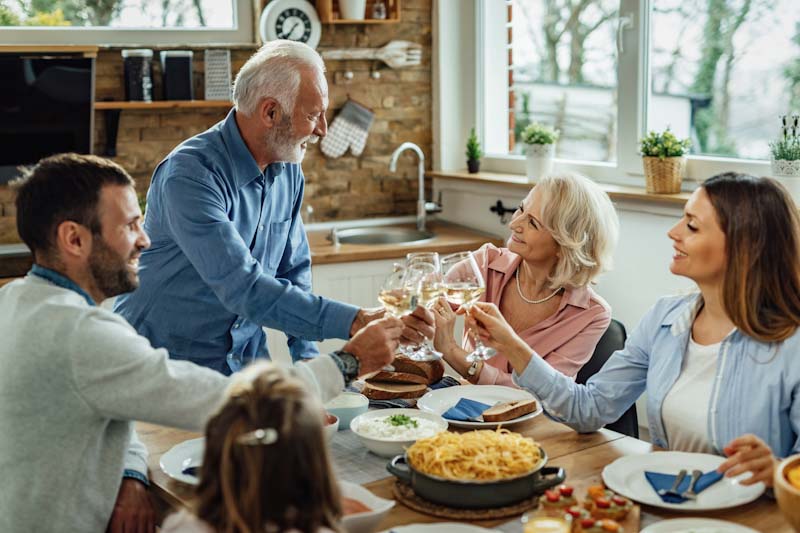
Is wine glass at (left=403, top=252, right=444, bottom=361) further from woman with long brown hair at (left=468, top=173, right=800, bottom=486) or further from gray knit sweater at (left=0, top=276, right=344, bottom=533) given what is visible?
gray knit sweater at (left=0, top=276, right=344, bottom=533)

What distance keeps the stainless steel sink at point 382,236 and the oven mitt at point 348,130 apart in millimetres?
393

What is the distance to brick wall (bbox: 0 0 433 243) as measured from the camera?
438 centimetres

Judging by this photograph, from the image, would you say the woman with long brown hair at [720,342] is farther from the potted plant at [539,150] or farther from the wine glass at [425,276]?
the potted plant at [539,150]

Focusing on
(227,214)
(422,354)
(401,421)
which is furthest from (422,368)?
(227,214)

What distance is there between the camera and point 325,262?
4.05 meters

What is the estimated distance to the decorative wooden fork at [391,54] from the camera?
181 inches

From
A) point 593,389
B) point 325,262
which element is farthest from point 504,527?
point 325,262

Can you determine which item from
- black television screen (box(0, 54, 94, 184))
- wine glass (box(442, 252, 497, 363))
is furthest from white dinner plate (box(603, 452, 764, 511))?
black television screen (box(0, 54, 94, 184))

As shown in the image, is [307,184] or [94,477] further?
[307,184]

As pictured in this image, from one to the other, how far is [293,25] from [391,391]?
253 centimetres

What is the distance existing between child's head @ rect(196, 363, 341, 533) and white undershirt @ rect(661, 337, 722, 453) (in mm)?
1069

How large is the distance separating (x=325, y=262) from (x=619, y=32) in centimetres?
150

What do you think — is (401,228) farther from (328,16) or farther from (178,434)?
(178,434)

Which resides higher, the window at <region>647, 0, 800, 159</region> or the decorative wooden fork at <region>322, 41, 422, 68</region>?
the decorative wooden fork at <region>322, 41, 422, 68</region>
